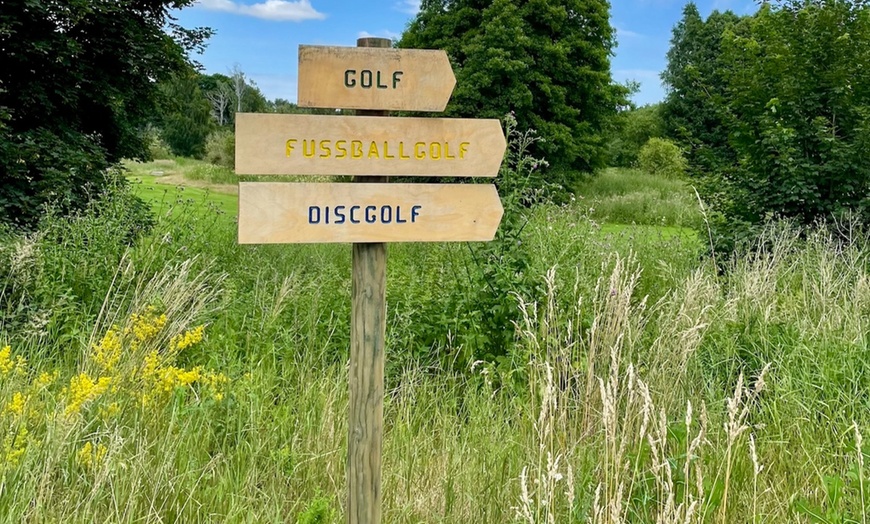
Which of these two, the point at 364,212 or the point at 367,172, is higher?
the point at 367,172

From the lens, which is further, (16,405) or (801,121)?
(801,121)

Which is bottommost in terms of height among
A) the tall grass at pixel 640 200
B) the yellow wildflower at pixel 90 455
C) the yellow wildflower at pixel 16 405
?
the yellow wildflower at pixel 90 455

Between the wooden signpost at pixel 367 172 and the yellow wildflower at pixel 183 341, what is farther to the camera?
the yellow wildflower at pixel 183 341

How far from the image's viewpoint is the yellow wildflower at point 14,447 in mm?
2008

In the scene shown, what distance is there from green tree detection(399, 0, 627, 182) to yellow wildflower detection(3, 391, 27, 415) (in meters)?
17.7

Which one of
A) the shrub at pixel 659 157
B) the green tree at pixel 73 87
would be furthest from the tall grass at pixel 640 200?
the green tree at pixel 73 87

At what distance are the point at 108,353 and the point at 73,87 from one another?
5.31 metres

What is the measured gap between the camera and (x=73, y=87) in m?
6.80

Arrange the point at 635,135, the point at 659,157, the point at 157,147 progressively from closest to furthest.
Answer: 1. the point at 659,157
2. the point at 157,147
3. the point at 635,135

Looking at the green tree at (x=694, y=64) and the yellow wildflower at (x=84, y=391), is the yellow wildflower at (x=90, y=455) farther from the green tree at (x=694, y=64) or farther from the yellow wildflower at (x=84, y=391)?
the green tree at (x=694, y=64)

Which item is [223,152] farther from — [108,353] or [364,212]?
[364,212]

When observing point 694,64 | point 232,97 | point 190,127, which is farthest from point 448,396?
point 232,97

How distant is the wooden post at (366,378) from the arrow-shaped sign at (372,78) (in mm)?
69

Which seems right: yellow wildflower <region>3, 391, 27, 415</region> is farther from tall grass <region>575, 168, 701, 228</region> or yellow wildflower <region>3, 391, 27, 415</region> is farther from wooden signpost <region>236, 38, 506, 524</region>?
tall grass <region>575, 168, 701, 228</region>
